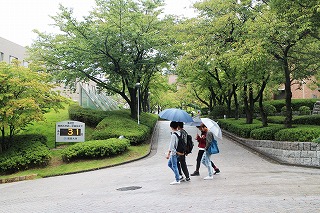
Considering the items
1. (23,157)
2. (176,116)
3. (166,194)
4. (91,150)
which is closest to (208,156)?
(176,116)

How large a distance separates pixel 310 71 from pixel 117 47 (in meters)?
11.5

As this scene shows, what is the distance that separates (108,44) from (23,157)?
29.0 feet

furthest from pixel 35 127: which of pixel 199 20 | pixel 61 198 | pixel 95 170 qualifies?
pixel 61 198

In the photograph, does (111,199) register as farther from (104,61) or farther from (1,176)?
(104,61)

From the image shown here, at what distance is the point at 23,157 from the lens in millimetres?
14117

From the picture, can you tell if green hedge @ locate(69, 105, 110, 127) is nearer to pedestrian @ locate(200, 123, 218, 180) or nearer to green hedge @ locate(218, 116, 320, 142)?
green hedge @ locate(218, 116, 320, 142)

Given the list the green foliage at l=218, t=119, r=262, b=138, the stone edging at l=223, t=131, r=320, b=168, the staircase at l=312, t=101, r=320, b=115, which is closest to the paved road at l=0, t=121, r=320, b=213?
the stone edging at l=223, t=131, r=320, b=168

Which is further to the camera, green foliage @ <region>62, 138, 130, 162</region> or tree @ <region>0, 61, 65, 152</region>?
green foliage @ <region>62, 138, 130, 162</region>

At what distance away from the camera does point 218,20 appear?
16.3 meters

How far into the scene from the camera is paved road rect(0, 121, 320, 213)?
19.7 feet

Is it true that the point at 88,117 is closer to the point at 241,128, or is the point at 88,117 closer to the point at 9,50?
the point at 241,128

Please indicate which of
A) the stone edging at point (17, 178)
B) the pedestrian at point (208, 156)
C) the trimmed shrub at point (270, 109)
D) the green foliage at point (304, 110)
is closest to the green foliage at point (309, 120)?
the pedestrian at point (208, 156)

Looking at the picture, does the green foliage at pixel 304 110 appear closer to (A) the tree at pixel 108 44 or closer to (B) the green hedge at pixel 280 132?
(B) the green hedge at pixel 280 132

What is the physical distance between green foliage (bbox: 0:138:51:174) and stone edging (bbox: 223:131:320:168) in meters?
10.0
